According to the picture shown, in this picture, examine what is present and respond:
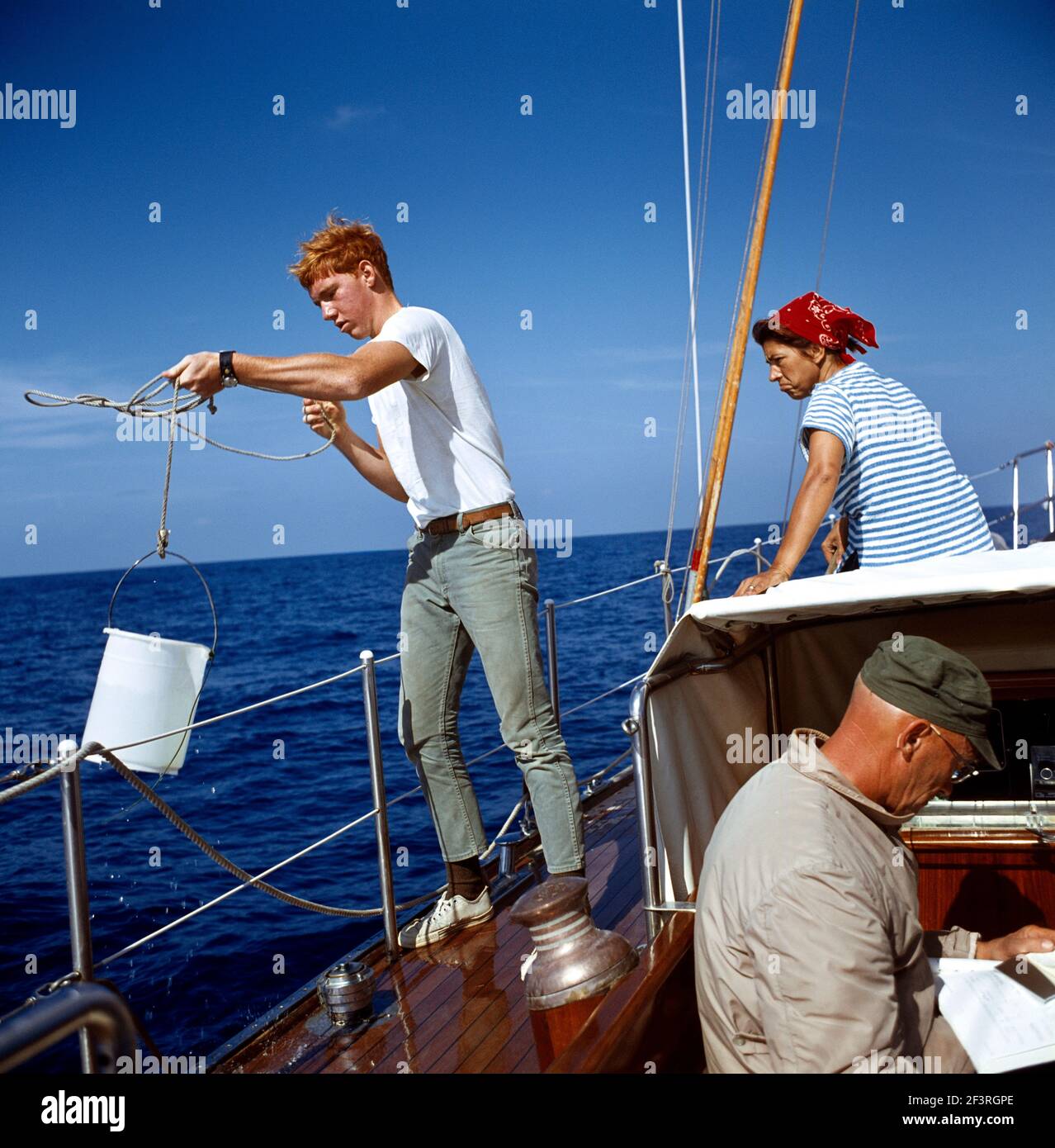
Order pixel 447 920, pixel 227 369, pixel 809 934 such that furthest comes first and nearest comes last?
pixel 447 920 → pixel 227 369 → pixel 809 934

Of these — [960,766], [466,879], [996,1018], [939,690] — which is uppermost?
[939,690]

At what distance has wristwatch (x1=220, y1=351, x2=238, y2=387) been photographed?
241cm

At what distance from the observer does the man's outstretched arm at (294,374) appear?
7.87 feet

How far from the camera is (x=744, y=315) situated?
3941 mm

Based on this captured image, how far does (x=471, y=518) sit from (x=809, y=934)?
1788 millimetres

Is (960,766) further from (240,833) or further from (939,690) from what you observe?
(240,833)

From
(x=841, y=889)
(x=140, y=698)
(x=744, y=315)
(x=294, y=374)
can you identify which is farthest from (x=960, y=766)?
(x=744, y=315)

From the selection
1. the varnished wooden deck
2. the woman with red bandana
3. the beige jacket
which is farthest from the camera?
the woman with red bandana

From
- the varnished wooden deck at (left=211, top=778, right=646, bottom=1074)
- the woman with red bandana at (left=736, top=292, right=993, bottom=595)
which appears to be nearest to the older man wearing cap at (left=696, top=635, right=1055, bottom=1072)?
the varnished wooden deck at (left=211, top=778, right=646, bottom=1074)

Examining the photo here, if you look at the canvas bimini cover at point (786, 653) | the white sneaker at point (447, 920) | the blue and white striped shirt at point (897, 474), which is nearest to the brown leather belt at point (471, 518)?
the canvas bimini cover at point (786, 653)

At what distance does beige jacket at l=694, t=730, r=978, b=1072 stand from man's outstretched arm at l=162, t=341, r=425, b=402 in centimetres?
131

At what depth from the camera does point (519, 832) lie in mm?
4547

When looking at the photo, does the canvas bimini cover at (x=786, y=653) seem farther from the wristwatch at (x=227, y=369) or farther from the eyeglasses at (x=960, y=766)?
the wristwatch at (x=227, y=369)

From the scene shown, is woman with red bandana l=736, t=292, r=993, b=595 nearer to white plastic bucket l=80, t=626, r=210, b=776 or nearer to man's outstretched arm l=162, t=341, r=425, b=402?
man's outstretched arm l=162, t=341, r=425, b=402
